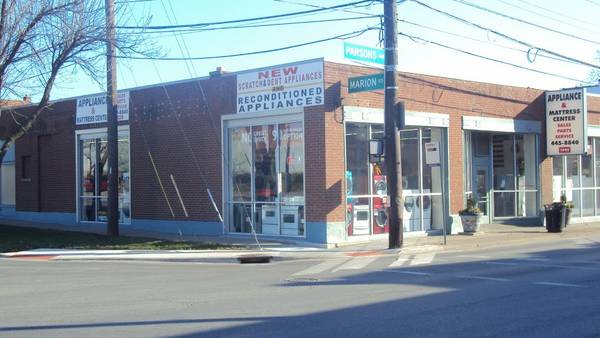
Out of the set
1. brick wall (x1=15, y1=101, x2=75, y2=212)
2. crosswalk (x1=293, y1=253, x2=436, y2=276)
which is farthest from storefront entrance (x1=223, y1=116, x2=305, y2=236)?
brick wall (x1=15, y1=101, x2=75, y2=212)

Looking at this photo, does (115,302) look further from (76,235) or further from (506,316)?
(76,235)

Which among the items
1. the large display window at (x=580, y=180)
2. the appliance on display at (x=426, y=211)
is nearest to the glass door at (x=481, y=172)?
the appliance on display at (x=426, y=211)

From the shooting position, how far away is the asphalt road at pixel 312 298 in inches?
332

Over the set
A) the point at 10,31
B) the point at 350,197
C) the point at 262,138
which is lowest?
the point at 350,197

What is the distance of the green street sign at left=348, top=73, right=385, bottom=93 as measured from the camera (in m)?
18.5

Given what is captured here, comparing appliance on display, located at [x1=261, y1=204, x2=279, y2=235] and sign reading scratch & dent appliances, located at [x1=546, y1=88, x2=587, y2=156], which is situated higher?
sign reading scratch & dent appliances, located at [x1=546, y1=88, x2=587, y2=156]

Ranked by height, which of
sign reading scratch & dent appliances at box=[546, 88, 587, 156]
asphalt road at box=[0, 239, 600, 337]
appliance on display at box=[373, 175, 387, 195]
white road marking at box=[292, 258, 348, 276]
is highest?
sign reading scratch & dent appliances at box=[546, 88, 587, 156]

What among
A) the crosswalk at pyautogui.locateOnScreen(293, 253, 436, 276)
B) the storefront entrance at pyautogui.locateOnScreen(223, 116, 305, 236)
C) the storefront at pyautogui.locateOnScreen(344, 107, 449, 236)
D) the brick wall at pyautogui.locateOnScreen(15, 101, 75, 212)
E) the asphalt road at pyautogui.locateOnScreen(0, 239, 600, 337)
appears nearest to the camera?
the asphalt road at pyautogui.locateOnScreen(0, 239, 600, 337)

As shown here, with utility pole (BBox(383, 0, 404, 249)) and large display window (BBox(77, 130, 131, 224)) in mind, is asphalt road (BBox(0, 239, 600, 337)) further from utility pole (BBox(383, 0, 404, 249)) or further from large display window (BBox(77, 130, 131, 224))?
large display window (BBox(77, 130, 131, 224))

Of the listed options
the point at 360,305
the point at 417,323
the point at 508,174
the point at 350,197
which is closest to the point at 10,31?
the point at 350,197

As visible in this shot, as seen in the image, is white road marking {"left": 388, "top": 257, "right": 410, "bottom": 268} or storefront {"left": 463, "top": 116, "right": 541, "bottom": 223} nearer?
white road marking {"left": 388, "top": 257, "right": 410, "bottom": 268}

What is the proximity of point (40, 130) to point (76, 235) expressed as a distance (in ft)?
25.6

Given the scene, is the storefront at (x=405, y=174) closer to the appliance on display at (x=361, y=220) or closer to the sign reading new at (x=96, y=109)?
the appliance on display at (x=361, y=220)

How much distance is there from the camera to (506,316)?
29.7 feet
